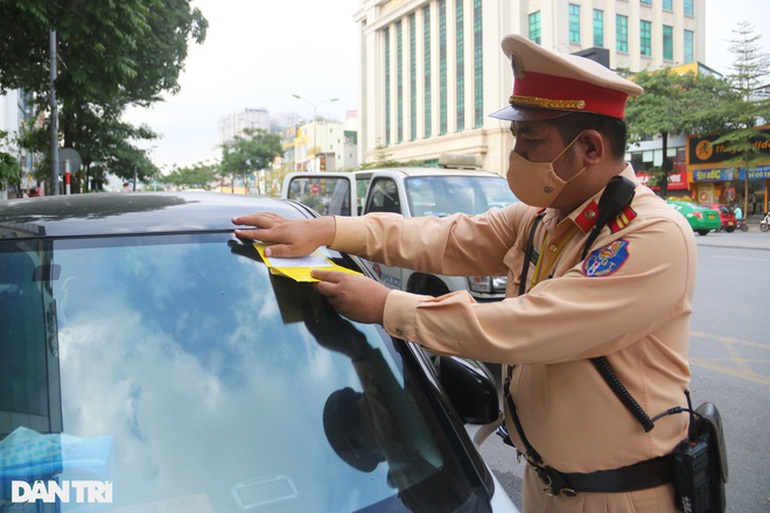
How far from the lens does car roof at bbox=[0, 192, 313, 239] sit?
1678 millimetres

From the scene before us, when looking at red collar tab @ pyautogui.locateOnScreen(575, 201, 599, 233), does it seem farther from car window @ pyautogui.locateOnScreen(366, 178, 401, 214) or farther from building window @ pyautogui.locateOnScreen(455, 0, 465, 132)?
building window @ pyautogui.locateOnScreen(455, 0, 465, 132)

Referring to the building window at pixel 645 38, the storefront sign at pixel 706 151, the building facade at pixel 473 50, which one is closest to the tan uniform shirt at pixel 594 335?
the storefront sign at pixel 706 151

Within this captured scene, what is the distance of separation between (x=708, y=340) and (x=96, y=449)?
6.65m

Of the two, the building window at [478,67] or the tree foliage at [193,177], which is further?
the tree foliage at [193,177]

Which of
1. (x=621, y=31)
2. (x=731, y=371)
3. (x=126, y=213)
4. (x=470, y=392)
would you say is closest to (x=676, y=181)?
(x=621, y=31)

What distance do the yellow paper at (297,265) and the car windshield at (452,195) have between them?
4.83 metres

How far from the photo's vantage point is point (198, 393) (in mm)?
1452

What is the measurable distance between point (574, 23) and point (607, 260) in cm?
5015

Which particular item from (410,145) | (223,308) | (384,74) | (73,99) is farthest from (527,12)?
(223,308)

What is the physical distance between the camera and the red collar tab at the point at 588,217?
4.97 feet

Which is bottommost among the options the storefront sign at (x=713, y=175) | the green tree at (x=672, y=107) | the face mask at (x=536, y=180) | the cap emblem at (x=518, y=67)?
the face mask at (x=536, y=180)

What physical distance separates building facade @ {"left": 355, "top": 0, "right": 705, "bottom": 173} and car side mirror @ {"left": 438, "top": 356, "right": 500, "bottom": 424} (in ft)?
131

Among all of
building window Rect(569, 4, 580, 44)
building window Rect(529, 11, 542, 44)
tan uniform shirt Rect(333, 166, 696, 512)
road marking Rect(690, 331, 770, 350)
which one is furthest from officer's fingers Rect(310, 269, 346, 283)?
building window Rect(569, 4, 580, 44)

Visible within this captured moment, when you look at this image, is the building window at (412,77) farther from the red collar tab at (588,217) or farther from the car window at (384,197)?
the red collar tab at (588,217)
